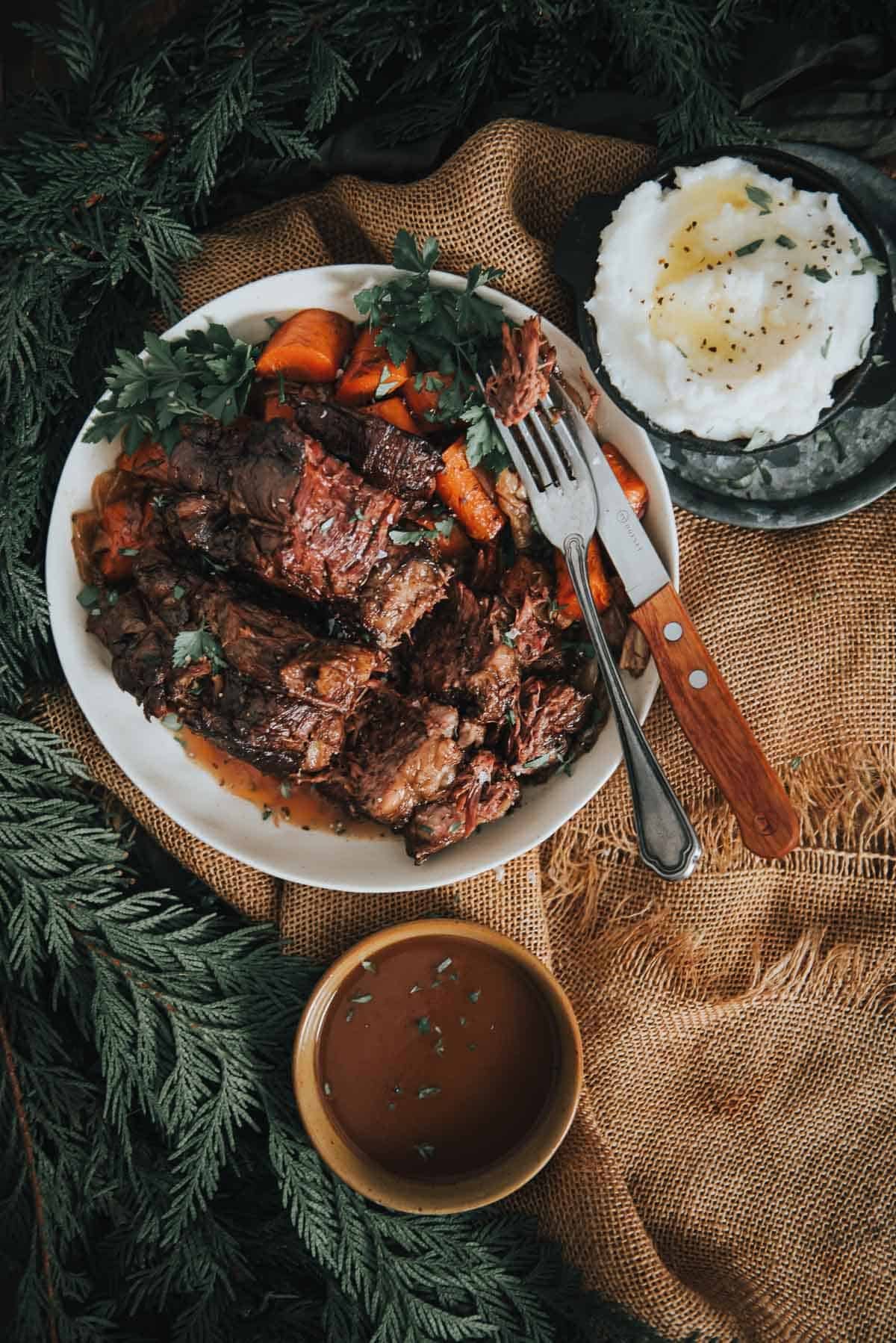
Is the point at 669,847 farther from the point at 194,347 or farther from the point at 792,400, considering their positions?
the point at 194,347

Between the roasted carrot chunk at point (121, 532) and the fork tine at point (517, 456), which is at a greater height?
the roasted carrot chunk at point (121, 532)

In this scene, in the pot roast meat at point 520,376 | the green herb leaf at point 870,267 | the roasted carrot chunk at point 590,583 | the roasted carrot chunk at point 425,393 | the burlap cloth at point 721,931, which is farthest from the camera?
the burlap cloth at point 721,931

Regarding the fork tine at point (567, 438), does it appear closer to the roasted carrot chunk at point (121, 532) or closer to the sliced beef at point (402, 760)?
the sliced beef at point (402, 760)

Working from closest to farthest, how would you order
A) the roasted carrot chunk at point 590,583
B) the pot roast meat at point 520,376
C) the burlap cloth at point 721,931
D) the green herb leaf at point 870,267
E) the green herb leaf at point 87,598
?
the pot roast meat at point 520,376
the green herb leaf at point 870,267
the roasted carrot chunk at point 590,583
the green herb leaf at point 87,598
the burlap cloth at point 721,931

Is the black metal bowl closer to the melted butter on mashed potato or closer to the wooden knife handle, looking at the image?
the melted butter on mashed potato

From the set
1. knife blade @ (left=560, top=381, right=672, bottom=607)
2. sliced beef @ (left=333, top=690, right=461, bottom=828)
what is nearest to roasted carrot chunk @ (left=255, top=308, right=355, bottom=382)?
knife blade @ (left=560, top=381, right=672, bottom=607)

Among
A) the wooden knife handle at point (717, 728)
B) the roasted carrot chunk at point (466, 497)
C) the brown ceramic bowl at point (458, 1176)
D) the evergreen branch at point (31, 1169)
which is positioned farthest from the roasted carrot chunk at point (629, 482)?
the evergreen branch at point (31, 1169)

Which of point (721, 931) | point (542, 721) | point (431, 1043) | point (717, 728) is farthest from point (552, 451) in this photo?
point (431, 1043)
